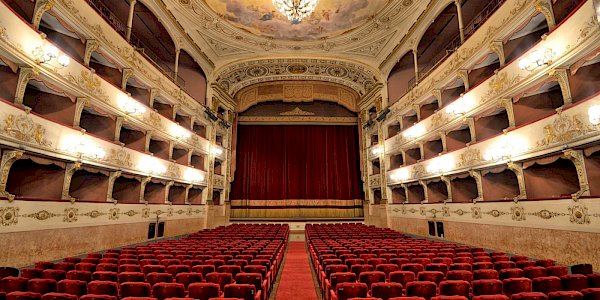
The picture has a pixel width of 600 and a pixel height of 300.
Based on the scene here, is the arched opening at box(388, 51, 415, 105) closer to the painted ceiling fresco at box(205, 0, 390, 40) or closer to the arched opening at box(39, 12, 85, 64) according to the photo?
the painted ceiling fresco at box(205, 0, 390, 40)

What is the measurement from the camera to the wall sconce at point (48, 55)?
707 centimetres

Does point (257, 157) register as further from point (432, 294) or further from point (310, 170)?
point (432, 294)

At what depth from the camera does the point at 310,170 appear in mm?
21156

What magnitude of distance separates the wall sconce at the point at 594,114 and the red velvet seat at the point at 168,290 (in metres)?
7.89

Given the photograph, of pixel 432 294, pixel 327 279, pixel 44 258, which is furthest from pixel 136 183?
pixel 432 294

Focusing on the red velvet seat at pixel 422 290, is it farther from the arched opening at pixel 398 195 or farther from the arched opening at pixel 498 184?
the arched opening at pixel 398 195

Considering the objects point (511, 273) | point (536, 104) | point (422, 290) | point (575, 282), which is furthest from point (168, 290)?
point (536, 104)

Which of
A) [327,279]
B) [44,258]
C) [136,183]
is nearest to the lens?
[327,279]

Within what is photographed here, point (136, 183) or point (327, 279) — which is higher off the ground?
point (136, 183)

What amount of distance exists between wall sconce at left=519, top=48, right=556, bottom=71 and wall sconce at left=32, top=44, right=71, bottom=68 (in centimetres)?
1233

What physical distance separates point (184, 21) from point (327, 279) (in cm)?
1357

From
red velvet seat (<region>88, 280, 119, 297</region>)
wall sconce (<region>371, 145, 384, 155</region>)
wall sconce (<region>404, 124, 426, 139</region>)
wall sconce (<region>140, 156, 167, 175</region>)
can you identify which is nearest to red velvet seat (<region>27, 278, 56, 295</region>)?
red velvet seat (<region>88, 280, 119, 297</region>)

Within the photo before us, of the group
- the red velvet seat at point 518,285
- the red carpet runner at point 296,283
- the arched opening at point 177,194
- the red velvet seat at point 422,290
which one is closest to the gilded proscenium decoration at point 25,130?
the red carpet runner at point 296,283

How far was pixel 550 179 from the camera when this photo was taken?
27.0ft
